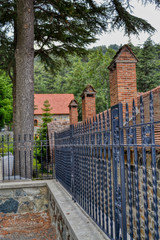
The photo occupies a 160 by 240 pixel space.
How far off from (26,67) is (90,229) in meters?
6.93

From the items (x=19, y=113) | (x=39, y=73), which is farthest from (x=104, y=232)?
(x=39, y=73)

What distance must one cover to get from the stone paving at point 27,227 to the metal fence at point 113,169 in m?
1.15

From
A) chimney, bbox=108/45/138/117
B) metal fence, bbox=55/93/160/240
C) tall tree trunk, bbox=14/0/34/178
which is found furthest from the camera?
tall tree trunk, bbox=14/0/34/178

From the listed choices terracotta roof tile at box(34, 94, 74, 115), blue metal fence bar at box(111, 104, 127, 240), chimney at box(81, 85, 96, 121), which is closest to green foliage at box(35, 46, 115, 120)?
terracotta roof tile at box(34, 94, 74, 115)

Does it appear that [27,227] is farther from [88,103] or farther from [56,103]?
[56,103]

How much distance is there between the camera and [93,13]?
996cm

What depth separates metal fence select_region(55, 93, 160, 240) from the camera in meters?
1.66

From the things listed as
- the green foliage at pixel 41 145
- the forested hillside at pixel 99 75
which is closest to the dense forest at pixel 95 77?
the forested hillside at pixel 99 75

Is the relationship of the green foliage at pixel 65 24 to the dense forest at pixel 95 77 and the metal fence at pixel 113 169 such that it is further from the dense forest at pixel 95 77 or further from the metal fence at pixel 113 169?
the metal fence at pixel 113 169

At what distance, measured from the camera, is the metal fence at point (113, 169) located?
166 cm

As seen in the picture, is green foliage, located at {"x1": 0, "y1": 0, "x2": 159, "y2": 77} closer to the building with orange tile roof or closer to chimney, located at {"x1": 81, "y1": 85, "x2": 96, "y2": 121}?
chimney, located at {"x1": 81, "y1": 85, "x2": 96, "y2": 121}

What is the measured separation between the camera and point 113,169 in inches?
88.6

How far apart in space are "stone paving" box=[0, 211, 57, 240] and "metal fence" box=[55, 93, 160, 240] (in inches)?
45.1

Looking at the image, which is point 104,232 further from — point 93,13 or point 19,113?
point 93,13
